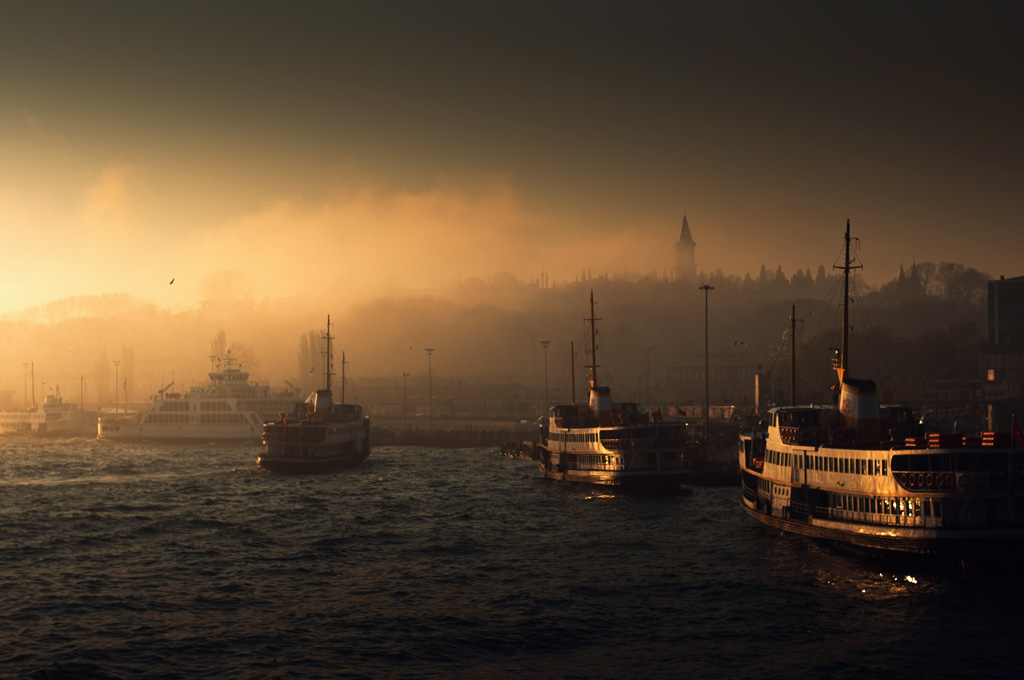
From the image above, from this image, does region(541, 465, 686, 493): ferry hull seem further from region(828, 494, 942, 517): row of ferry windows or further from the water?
region(828, 494, 942, 517): row of ferry windows

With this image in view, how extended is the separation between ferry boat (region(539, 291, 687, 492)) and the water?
460 centimetres

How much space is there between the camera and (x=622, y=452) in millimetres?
73000

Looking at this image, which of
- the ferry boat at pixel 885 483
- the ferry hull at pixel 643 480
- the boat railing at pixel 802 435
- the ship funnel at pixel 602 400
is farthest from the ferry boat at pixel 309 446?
the boat railing at pixel 802 435

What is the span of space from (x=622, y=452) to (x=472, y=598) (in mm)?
35810

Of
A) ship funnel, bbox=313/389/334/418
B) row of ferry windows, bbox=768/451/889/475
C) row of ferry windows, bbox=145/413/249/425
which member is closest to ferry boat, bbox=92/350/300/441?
row of ferry windows, bbox=145/413/249/425

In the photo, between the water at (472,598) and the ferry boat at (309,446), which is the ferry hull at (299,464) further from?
the water at (472,598)

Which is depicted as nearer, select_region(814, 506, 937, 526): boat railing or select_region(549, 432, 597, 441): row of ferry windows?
select_region(814, 506, 937, 526): boat railing

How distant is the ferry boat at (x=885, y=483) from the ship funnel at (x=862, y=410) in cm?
6

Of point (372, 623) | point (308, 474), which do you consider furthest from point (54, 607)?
point (308, 474)

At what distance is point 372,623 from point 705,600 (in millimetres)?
14815

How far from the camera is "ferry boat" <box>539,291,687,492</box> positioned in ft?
237

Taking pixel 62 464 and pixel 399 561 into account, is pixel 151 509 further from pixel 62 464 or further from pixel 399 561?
pixel 62 464

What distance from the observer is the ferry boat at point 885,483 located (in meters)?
39.0

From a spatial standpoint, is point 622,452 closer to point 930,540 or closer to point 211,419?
point 930,540
